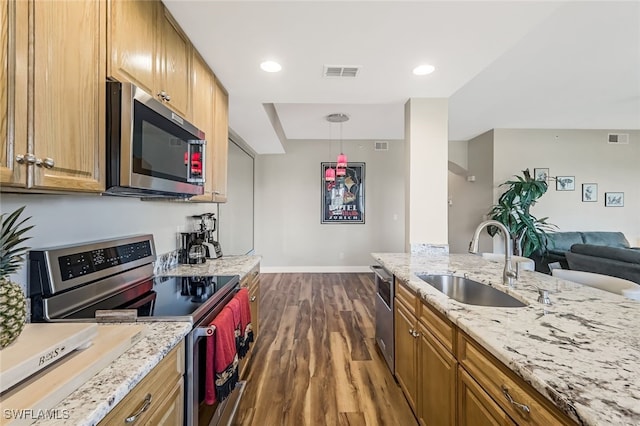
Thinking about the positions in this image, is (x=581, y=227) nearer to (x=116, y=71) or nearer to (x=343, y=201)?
(x=343, y=201)

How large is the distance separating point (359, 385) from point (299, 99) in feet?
8.85

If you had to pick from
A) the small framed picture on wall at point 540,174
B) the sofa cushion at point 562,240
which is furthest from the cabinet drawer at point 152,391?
the small framed picture on wall at point 540,174

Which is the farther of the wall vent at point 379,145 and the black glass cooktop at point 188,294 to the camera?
the wall vent at point 379,145

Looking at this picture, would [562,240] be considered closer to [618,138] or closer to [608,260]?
[608,260]

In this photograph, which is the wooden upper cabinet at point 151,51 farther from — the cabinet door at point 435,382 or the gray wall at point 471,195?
the gray wall at point 471,195

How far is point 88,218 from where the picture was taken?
4.87 feet

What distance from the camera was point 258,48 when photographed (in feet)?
6.78

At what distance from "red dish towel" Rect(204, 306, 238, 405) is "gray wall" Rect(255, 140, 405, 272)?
4711 mm

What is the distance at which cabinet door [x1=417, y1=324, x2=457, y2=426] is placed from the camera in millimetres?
1301

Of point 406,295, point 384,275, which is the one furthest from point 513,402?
point 384,275

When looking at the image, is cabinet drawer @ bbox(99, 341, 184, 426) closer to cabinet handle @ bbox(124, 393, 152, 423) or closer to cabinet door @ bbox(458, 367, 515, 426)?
cabinet handle @ bbox(124, 393, 152, 423)

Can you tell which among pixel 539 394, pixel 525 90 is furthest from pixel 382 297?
pixel 525 90

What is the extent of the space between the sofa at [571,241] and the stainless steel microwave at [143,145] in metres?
5.70

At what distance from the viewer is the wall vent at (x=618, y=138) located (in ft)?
18.4
